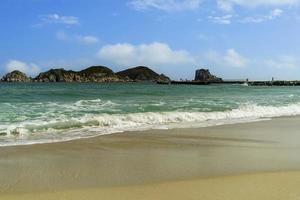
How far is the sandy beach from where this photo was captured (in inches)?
237

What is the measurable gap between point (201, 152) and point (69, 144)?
3.16 m

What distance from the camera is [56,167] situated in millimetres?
7809

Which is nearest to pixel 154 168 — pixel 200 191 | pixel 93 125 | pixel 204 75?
pixel 200 191

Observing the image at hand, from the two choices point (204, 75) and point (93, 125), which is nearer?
point (93, 125)

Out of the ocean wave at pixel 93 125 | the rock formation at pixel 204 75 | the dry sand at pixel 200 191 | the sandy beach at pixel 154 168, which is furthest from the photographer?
the rock formation at pixel 204 75

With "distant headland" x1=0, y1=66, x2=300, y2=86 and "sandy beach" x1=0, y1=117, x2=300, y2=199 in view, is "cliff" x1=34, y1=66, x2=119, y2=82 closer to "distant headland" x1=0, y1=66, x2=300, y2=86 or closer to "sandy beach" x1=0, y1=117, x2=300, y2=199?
"distant headland" x1=0, y1=66, x2=300, y2=86

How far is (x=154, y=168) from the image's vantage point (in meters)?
7.76

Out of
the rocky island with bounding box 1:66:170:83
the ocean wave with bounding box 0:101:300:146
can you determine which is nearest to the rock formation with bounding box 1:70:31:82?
the rocky island with bounding box 1:66:170:83

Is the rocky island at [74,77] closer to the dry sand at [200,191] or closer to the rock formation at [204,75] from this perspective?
the rock formation at [204,75]

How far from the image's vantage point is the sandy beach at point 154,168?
6.03m

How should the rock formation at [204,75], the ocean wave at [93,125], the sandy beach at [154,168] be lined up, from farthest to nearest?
1. the rock formation at [204,75]
2. the ocean wave at [93,125]
3. the sandy beach at [154,168]

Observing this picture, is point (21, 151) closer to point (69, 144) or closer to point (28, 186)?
point (69, 144)

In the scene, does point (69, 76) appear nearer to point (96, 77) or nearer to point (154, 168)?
point (96, 77)

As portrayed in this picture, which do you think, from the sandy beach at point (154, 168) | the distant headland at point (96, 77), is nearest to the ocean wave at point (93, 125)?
the sandy beach at point (154, 168)
